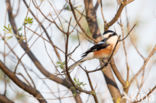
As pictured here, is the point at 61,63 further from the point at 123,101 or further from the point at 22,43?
the point at 22,43

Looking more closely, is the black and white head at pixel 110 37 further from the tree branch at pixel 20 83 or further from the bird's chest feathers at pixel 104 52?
the tree branch at pixel 20 83

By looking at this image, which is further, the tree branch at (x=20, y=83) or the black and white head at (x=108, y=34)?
the black and white head at (x=108, y=34)

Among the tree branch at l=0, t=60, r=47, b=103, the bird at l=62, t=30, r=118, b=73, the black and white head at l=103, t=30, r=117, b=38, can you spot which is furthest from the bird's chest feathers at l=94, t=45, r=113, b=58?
the tree branch at l=0, t=60, r=47, b=103

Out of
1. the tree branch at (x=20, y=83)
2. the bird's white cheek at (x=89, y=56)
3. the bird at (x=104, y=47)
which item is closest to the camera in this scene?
the tree branch at (x=20, y=83)

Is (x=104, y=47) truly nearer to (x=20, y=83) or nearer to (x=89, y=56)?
(x=89, y=56)

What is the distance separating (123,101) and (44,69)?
1.28m

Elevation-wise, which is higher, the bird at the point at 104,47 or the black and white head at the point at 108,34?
the black and white head at the point at 108,34


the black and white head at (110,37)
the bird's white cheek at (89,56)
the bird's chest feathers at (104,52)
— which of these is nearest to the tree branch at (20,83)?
the bird's white cheek at (89,56)

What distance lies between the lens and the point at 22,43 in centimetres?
443

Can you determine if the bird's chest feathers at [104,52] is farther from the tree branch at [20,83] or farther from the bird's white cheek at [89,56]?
the tree branch at [20,83]

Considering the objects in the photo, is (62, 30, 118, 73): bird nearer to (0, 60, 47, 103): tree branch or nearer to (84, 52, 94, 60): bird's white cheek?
(84, 52, 94, 60): bird's white cheek

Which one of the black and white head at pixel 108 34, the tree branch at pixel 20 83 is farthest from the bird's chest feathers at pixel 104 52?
the tree branch at pixel 20 83

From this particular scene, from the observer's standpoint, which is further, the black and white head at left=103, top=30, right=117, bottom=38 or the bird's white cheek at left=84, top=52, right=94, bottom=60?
the black and white head at left=103, top=30, right=117, bottom=38

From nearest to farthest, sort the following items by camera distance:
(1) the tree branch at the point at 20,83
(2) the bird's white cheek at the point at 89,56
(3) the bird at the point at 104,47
Answer: 1. (1) the tree branch at the point at 20,83
2. (2) the bird's white cheek at the point at 89,56
3. (3) the bird at the point at 104,47
